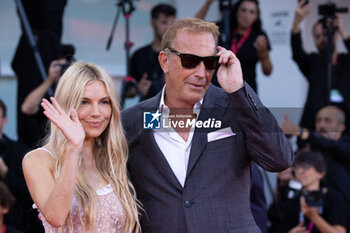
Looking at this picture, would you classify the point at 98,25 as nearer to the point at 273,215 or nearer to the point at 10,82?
the point at 10,82

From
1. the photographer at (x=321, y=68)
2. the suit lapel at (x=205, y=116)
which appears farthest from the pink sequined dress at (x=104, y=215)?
the photographer at (x=321, y=68)

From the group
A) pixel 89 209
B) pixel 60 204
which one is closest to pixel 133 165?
pixel 89 209

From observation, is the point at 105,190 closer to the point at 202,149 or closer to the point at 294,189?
the point at 202,149

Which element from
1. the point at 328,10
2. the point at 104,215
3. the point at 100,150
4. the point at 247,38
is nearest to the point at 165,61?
the point at 100,150

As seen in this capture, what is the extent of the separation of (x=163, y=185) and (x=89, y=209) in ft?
1.20

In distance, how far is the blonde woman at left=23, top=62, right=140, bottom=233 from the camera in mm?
2527

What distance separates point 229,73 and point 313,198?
7.83 ft

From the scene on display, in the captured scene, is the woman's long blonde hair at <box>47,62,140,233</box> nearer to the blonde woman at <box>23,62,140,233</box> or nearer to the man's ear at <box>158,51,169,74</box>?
the blonde woman at <box>23,62,140,233</box>

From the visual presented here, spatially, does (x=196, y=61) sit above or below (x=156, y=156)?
above

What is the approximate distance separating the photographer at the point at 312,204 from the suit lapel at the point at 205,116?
6.82ft

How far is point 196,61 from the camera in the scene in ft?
9.18

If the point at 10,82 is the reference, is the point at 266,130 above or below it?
above

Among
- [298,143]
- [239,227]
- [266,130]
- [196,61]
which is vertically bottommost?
[298,143]

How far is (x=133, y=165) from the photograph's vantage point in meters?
3.01
